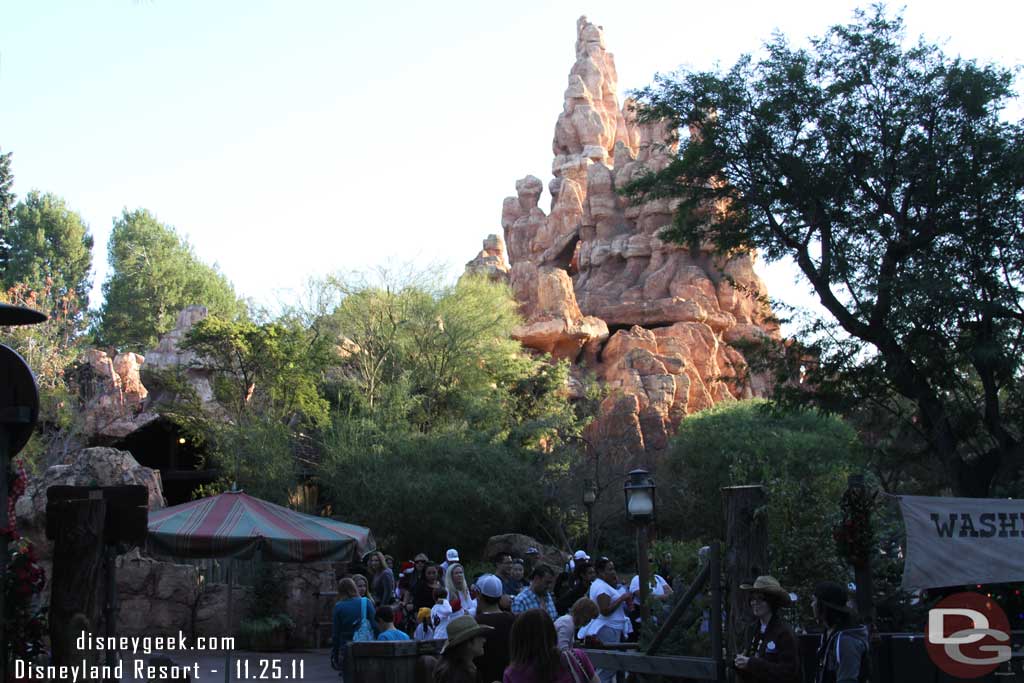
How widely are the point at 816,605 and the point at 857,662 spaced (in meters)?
0.41

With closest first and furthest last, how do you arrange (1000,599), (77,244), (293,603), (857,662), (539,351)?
(857,662), (1000,599), (293,603), (539,351), (77,244)

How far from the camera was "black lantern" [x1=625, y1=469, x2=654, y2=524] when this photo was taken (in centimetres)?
1207

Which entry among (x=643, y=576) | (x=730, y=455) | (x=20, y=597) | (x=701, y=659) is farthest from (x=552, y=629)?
(x=730, y=455)

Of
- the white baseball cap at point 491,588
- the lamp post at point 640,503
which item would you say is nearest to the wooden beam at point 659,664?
the white baseball cap at point 491,588

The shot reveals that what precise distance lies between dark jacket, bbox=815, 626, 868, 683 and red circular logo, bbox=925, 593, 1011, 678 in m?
1.56

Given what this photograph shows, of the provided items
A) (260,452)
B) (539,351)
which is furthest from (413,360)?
(539,351)

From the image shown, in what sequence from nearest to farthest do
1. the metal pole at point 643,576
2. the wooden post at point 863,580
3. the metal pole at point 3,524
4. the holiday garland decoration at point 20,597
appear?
the metal pole at point 3,524, the holiday garland decoration at point 20,597, the wooden post at point 863,580, the metal pole at point 643,576

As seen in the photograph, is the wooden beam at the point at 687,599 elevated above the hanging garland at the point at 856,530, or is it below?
below

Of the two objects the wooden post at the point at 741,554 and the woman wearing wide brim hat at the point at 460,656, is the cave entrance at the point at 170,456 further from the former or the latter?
the woman wearing wide brim hat at the point at 460,656

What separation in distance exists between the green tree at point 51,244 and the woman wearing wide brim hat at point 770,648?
57.0 metres

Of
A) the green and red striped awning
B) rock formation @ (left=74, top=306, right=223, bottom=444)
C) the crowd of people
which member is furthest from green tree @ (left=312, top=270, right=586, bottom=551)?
the green and red striped awning

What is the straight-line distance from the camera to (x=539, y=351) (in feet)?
150

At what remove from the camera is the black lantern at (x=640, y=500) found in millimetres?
12070

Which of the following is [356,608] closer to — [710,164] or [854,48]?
[710,164]
